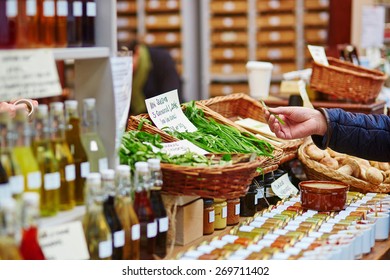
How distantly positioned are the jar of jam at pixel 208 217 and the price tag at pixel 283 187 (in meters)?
0.48

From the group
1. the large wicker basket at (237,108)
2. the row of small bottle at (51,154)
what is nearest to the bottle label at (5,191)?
the row of small bottle at (51,154)

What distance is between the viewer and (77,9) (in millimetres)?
2180

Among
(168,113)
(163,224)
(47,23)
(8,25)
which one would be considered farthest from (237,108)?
(8,25)

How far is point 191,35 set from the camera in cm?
1049

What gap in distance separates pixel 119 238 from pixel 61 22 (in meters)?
0.66

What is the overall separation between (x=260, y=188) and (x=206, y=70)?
759cm

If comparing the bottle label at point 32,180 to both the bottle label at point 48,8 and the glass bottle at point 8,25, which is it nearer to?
the glass bottle at point 8,25

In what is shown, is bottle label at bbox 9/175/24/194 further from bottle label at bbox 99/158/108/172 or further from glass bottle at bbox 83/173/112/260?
bottle label at bbox 99/158/108/172

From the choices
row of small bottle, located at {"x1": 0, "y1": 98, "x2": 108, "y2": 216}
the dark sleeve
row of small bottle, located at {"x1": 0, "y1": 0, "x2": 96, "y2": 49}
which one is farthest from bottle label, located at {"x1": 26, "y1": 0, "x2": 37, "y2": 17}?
the dark sleeve

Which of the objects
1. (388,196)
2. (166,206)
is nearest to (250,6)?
(388,196)

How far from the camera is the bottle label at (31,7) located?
6.55ft

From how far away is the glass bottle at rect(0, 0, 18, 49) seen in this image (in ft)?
6.36

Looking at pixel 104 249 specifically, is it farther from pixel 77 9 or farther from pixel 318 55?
pixel 318 55

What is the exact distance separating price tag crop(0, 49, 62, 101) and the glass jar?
0.91 metres
